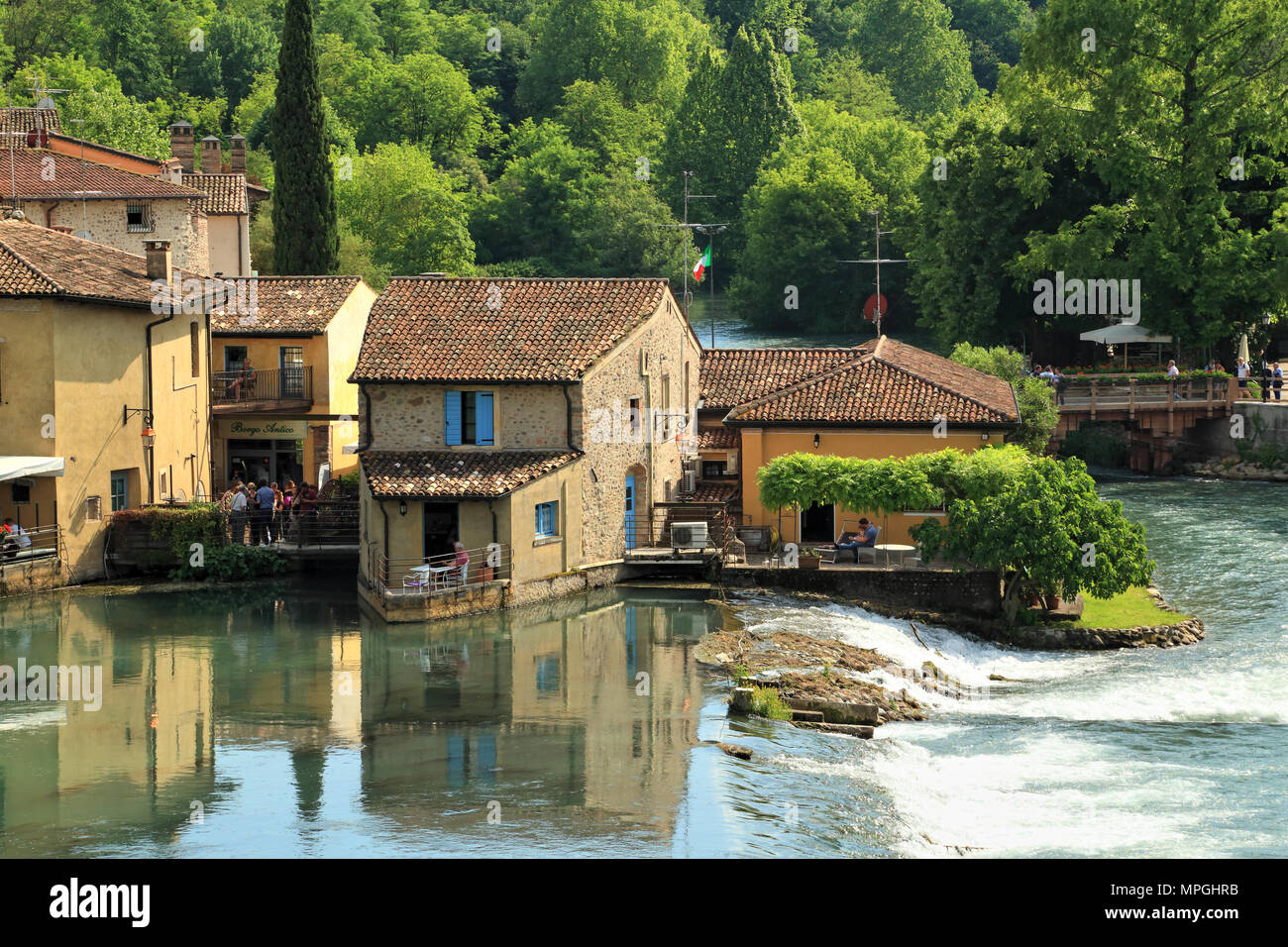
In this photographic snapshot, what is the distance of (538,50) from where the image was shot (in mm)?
143625

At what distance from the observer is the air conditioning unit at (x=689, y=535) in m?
43.7

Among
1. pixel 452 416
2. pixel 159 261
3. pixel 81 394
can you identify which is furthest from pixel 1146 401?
pixel 81 394

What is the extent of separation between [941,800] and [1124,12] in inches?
1889

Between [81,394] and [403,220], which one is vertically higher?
[403,220]

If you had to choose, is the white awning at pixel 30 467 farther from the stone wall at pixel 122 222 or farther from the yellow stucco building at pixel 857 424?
the stone wall at pixel 122 222

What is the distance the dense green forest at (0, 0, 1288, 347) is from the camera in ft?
222

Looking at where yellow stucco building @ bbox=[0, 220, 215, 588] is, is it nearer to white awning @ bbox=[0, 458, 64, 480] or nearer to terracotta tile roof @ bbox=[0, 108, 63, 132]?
white awning @ bbox=[0, 458, 64, 480]

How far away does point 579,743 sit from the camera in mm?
29688

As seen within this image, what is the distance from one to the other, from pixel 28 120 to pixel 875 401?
1638 inches

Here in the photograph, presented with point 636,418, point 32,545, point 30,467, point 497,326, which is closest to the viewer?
point 30,467

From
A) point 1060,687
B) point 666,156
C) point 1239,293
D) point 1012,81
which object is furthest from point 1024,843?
point 666,156

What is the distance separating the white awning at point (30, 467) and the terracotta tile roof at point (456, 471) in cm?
699

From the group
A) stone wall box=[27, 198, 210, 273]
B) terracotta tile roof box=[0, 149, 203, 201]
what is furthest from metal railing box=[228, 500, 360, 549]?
terracotta tile roof box=[0, 149, 203, 201]

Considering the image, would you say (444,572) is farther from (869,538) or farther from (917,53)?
(917,53)
